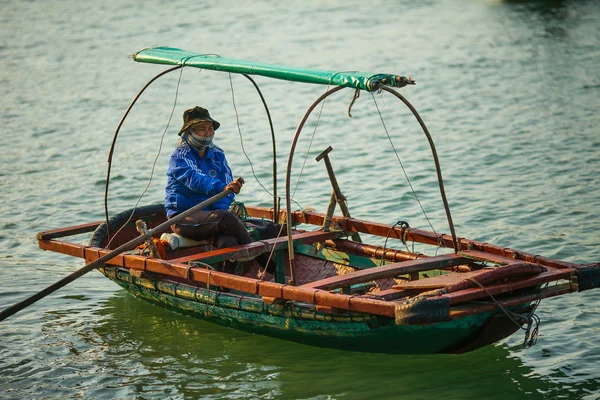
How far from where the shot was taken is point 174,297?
8.45 meters

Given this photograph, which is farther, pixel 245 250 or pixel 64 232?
pixel 64 232

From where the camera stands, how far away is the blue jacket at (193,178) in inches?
337

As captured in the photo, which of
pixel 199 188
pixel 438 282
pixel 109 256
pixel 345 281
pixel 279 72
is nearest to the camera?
pixel 438 282

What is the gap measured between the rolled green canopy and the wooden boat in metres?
0.01

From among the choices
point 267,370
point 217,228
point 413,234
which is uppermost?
point 217,228

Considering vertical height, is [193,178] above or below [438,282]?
above

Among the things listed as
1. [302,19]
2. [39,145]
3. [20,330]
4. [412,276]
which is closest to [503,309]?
[412,276]

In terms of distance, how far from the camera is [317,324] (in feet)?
24.5

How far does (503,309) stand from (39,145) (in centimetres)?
1081

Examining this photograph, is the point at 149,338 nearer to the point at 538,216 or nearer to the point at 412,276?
the point at 412,276

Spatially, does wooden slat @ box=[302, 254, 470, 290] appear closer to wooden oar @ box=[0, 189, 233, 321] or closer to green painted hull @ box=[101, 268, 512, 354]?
green painted hull @ box=[101, 268, 512, 354]

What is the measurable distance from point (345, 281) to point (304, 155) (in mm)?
7984

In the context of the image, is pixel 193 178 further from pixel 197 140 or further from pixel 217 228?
pixel 217 228

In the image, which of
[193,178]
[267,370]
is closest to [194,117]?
[193,178]
